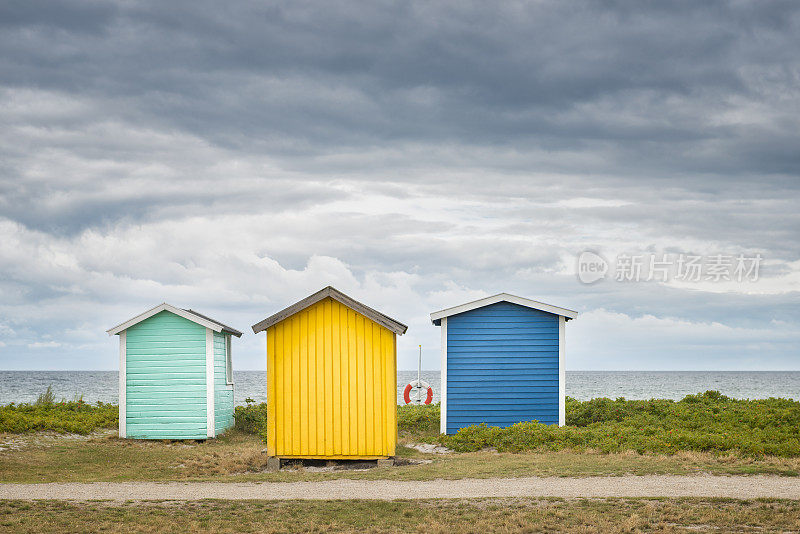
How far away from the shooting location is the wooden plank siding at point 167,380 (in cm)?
2277

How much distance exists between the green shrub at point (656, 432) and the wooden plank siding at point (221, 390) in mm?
7185

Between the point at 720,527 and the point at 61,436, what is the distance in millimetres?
18889

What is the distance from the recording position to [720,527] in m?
10.3

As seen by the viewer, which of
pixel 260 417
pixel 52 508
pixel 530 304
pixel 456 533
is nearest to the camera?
pixel 456 533

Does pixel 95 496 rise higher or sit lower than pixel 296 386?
lower

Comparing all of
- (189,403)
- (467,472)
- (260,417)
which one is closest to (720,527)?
(467,472)

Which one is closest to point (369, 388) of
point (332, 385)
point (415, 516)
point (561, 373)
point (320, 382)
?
point (332, 385)

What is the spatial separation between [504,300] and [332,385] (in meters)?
6.61

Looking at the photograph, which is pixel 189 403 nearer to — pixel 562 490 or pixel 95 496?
pixel 95 496

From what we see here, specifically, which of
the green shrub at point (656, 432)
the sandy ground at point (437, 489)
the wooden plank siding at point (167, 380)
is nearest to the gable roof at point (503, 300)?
the green shrub at point (656, 432)

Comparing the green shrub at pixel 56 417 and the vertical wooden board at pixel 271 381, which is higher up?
the vertical wooden board at pixel 271 381

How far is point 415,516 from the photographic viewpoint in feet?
36.2

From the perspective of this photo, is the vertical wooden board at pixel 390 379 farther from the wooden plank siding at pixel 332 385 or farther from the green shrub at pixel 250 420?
the green shrub at pixel 250 420

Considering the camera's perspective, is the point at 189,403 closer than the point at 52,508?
No
